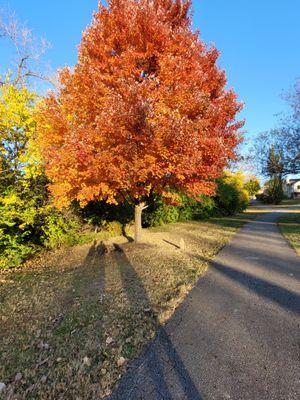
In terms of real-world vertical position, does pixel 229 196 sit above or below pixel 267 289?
above

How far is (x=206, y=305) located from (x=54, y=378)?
2.78 metres

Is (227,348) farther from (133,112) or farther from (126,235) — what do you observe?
(126,235)

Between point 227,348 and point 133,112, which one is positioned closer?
point 227,348

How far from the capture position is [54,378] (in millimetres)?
3406

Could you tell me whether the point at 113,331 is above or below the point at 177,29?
below

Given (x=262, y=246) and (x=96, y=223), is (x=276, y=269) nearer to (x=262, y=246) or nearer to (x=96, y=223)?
(x=262, y=246)

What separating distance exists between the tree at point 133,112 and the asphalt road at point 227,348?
3.65m

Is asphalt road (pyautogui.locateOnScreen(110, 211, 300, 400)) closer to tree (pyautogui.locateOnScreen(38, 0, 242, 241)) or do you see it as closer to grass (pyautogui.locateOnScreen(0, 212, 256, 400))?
grass (pyautogui.locateOnScreen(0, 212, 256, 400))

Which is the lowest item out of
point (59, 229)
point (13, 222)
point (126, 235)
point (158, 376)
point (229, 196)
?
point (158, 376)

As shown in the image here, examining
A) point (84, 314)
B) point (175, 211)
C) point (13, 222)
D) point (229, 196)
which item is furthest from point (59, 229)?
point (229, 196)

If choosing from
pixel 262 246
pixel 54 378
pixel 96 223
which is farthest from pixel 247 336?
pixel 96 223

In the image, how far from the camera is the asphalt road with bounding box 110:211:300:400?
299 cm

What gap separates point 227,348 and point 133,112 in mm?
5724

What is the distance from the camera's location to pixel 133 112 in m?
7.33
